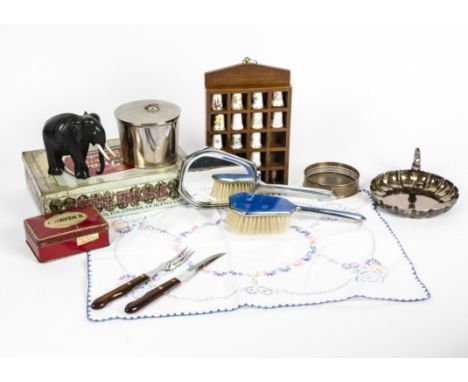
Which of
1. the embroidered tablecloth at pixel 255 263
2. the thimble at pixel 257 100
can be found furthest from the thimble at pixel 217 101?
the embroidered tablecloth at pixel 255 263

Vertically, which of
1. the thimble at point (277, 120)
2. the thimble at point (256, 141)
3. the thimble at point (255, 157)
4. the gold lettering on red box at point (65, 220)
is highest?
the thimble at point (277, 120)

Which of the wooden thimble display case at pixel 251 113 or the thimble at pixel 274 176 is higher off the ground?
the wooden thimble display case at pixel 251 113

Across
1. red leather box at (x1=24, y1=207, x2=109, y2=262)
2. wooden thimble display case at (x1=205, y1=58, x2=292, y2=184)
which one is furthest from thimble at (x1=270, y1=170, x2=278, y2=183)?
red leather box at (x1=24, y1=207, x2=109, y2=262)

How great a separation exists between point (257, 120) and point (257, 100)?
71 millimetres

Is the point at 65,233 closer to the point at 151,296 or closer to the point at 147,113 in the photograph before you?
the point at 151,296

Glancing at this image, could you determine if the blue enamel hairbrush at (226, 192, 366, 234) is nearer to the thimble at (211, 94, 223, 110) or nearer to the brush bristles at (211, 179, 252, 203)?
the brush bristles at (211, 179, 252, 203)

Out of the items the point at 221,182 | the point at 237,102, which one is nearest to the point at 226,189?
the point at 221,182

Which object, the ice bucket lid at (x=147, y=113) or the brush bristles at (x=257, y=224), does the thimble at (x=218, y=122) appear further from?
the brush bristles at (x=257, y=224)

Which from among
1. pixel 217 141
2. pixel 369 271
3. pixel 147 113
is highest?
pixel 147 113

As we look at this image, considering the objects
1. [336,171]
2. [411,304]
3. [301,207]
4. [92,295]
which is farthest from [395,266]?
[92,295]

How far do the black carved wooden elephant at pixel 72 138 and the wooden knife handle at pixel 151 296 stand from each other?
1.80ft

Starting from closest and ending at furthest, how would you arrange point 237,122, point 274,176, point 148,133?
point 148,133 → point 237,122 → point 274,176

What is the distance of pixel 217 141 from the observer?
2.53 metres

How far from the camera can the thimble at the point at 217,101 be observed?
245 centimetres
